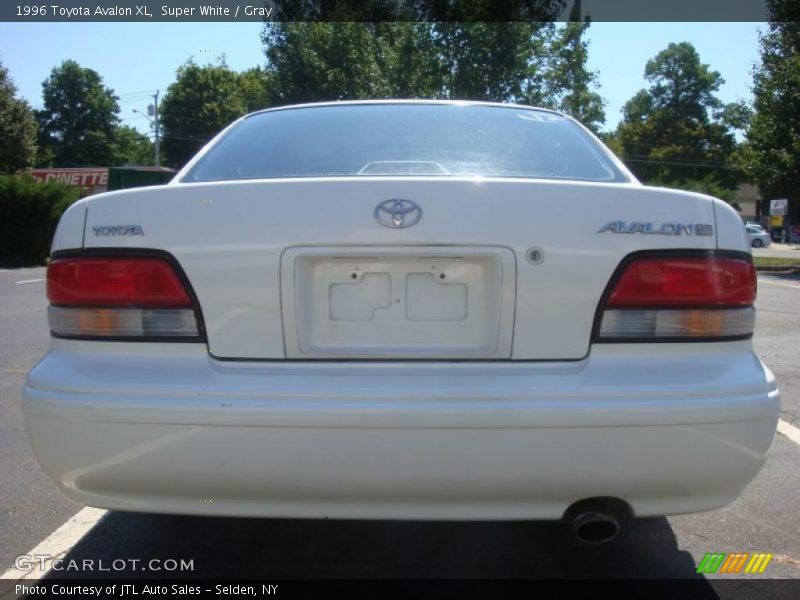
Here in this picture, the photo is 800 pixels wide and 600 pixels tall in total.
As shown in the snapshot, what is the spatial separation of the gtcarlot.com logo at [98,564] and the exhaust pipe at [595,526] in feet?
4.53

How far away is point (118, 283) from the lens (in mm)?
2225

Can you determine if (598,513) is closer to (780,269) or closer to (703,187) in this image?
(780,269)

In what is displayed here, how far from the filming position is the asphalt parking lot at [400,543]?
2742 mm

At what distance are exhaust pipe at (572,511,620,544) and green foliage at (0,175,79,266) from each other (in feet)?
69.8

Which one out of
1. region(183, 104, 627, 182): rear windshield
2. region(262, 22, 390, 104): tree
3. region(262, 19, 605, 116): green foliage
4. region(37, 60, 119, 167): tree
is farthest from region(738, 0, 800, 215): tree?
region(37, 60, 119, 167): tree

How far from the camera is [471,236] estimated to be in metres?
2.13

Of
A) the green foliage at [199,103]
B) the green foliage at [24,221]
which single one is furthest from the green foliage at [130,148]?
the green foliage at [24,221]

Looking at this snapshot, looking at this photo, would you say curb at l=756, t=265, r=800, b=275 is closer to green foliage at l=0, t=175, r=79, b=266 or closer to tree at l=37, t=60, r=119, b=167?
green foliage at l=0, t=175, r=79, b=266

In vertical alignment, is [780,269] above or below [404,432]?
below

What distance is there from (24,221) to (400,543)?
21.0 meters

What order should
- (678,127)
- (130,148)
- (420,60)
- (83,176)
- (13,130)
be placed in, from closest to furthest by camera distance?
(420,60)
(13,130)
(83,176)
(678,127)
(130,148)

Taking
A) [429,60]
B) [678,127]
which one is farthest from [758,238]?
[429,60]

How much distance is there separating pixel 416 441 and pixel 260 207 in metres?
0.79

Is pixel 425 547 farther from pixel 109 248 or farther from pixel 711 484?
pixel 109 248
